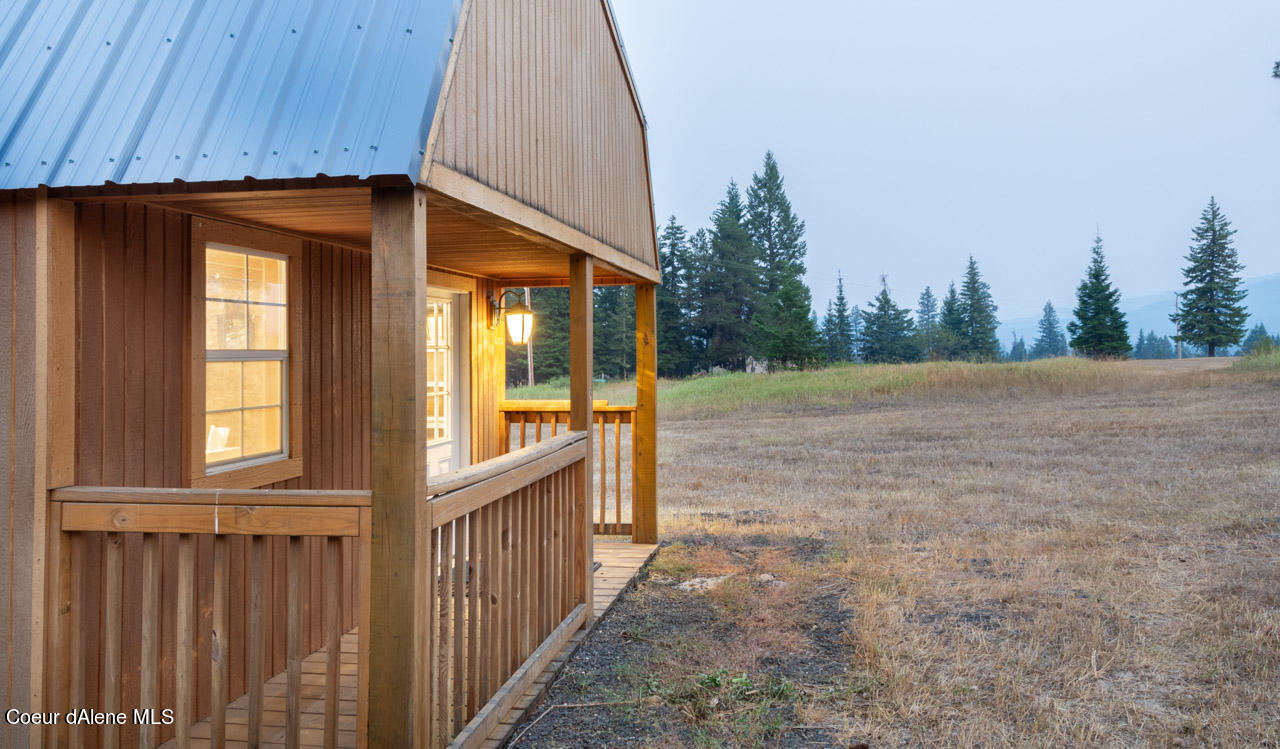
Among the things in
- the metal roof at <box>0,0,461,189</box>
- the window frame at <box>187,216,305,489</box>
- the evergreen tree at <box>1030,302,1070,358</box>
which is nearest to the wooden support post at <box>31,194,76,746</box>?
the metal roof at <box>0,0,461,189</box>

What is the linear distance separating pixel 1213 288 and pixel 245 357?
53.5m

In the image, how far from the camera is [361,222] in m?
3.72

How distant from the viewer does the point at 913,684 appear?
13.6 ft

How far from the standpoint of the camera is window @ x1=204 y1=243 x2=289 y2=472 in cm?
370

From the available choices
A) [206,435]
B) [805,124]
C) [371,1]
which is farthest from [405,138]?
[805,124]

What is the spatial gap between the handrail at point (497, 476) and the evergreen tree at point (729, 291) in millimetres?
37306

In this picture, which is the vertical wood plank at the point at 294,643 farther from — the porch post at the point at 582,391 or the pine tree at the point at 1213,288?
the pine tree at the point at 1213,288

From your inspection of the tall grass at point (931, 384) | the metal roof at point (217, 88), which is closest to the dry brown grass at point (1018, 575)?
the metal roof at point (217, 88)

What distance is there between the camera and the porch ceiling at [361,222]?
2.88 metres

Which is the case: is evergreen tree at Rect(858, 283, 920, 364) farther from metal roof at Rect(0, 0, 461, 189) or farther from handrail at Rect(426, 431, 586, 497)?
metal roof at Rect(0, 0, 461, 189)

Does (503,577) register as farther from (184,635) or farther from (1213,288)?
(1213,288)

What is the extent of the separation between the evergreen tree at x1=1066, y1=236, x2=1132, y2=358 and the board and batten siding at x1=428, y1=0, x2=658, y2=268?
4432cm

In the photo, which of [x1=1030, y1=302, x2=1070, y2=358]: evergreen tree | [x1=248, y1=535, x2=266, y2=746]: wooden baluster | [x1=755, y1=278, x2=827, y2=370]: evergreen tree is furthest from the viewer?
[x1=1030, y1=302, x2=1070, y2=358]: evergreen tree

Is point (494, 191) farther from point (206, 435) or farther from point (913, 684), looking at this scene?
point (913, 684)
